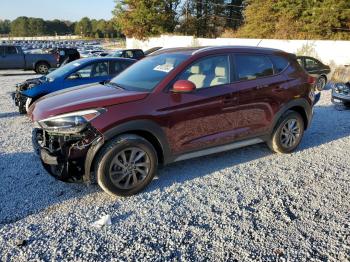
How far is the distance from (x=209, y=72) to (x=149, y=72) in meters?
0.84

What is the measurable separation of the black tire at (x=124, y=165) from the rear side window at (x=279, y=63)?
2.63 metres

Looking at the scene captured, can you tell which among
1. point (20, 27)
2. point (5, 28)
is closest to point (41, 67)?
point (20, 27)

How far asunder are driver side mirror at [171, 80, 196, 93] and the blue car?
13.8 feet

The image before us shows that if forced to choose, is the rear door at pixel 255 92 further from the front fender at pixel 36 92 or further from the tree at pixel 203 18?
the tree at pixel 203 18

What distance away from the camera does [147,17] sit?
140ft

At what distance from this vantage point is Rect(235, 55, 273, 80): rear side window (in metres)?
5.01

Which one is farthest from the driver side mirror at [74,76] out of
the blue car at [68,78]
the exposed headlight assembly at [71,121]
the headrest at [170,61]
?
the exposed headlight assembly at [71,121]

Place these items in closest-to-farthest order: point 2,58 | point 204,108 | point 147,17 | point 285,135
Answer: point 204,108 → point 285,135 → point 2,58 → point 147,17

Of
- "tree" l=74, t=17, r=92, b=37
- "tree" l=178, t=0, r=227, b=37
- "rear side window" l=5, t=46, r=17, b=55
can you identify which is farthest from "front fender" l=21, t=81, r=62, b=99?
"tree" l=74, t=17, r=92, b=37

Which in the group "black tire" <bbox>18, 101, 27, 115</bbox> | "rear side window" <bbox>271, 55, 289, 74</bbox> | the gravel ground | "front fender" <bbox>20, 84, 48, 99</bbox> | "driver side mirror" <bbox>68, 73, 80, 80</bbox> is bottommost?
the gravel ground

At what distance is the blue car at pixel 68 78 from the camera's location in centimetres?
785

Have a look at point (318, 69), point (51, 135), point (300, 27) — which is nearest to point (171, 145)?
point (51, 135)

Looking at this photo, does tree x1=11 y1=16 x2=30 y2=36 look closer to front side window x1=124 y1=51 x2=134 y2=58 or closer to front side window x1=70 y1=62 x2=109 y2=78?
front side window x1=124 y1=51 x2=134 y2=58

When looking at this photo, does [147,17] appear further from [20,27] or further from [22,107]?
[20,27]
